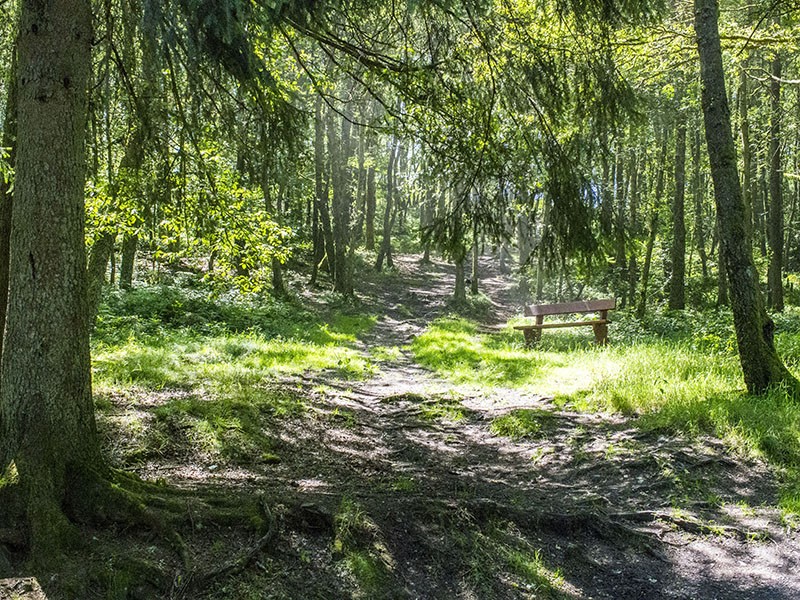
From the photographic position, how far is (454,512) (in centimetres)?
406

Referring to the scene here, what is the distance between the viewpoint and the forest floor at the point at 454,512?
10.6 ft

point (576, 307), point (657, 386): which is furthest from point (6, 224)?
point (576, 307)

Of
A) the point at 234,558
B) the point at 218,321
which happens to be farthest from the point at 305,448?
the point at 218,321

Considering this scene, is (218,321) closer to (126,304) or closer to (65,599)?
(126,304)

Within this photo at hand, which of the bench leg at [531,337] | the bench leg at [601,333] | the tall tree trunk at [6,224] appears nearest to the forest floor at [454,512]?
the tall tree trunk at [6,224]

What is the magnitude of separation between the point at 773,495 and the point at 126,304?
12.7m

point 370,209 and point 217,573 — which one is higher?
Result: point 370,209

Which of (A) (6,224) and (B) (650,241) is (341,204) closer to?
(B) (650,241)

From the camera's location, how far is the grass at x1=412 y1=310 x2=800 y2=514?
515 cm

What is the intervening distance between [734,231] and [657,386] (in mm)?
1885

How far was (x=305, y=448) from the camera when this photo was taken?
18.1ft

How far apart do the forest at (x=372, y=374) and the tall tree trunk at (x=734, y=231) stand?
29 mm

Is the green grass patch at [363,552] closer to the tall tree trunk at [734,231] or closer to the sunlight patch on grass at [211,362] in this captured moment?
the sunlight patch on grass at [211,362]

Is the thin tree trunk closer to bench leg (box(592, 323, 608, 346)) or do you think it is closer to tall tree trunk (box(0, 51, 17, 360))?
bench leg (box(592, 323, 608, 346))
